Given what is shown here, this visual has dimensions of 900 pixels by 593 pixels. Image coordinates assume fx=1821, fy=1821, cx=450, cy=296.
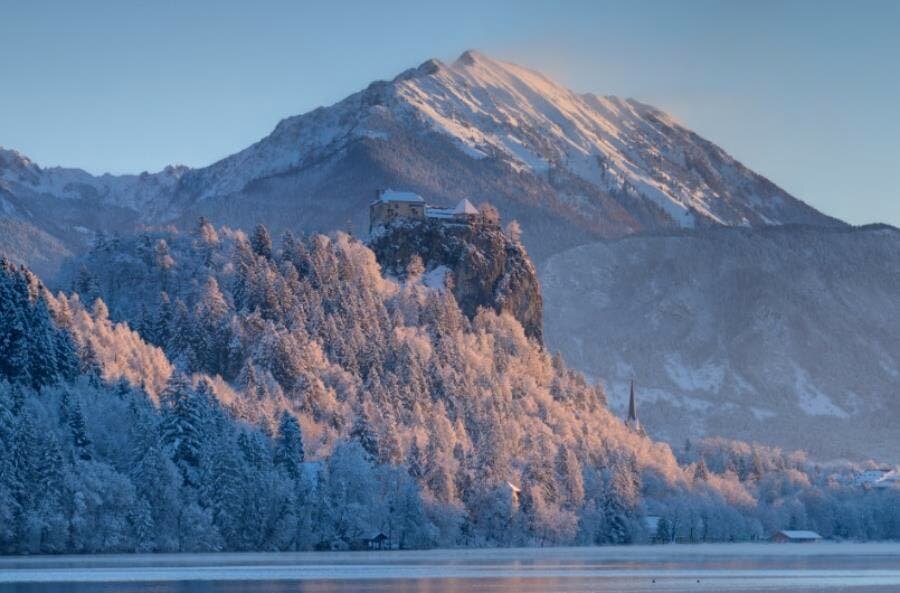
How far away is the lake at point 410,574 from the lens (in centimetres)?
13938

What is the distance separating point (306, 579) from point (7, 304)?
60.9 m

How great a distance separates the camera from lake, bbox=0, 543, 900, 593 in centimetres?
13938

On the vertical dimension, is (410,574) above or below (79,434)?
below

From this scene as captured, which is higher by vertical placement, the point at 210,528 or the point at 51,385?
the point at 51,385

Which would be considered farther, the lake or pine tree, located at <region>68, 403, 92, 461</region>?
pine tree, located at <region>68, 403, 92, 461</region>

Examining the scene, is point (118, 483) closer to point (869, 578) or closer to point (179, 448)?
point (179, 448)

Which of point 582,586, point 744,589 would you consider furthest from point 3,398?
point 744,589

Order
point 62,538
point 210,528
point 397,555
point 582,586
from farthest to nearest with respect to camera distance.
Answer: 1. point 397,555
2. point 210,528
3. point 62,538
4. point 582,586

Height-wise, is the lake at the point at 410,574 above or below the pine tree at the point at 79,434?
below

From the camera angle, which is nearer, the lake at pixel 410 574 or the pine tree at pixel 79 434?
the lake at pixel 410 574

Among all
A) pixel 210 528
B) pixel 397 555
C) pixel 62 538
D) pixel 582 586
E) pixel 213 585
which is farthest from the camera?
pixel 397 555

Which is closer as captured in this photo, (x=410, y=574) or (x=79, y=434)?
(x=410, y=574)

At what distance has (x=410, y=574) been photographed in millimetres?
160250

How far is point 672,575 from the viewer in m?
173
